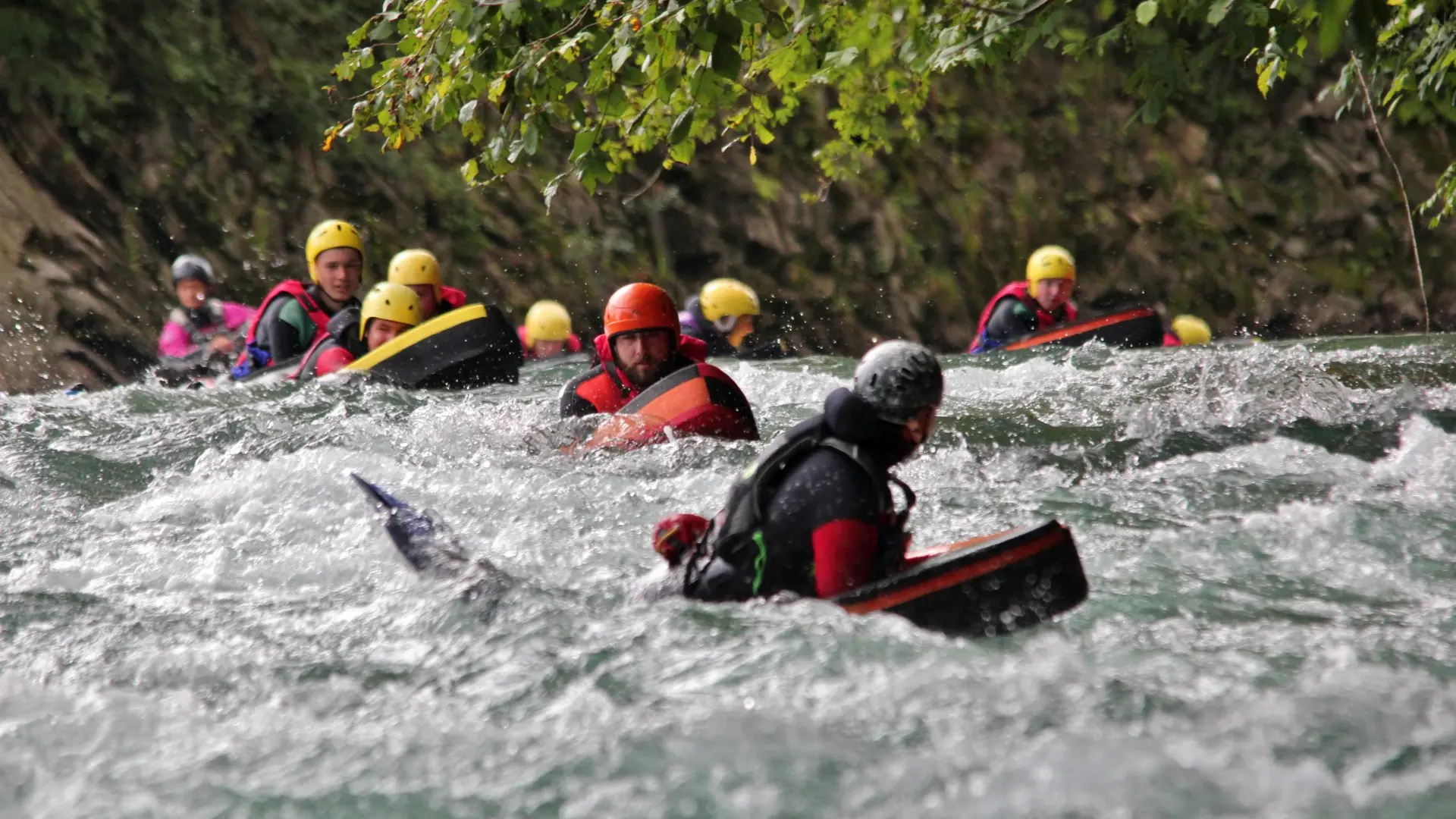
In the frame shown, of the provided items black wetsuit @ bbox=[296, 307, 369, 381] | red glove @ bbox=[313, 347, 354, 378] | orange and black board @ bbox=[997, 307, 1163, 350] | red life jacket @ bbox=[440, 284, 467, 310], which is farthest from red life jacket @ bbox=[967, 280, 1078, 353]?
red glove @ bbox=[313, 347, 354, 378]

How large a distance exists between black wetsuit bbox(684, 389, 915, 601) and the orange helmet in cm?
284

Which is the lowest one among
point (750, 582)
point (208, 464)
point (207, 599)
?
point (750, 582)

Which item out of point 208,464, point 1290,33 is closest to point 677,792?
point 208,464

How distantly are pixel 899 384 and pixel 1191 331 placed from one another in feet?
37.1

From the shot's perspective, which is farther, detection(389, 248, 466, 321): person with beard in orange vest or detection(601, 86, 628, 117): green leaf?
detection(389, 248, 466, 321): person with beard in orange vest

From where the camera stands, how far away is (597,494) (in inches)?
260

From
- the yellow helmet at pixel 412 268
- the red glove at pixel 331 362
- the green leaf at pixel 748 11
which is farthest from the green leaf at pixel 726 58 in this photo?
the yellow helmet at pixel 412 268

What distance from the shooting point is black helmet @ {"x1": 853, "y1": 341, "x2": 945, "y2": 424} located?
163 inches

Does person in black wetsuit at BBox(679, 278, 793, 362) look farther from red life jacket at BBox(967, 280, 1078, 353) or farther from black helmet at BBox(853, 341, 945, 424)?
black helmet at BBox(853, 341, 945, 424)

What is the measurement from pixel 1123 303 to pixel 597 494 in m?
10.9

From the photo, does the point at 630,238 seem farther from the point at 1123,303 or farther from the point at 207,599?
the point at 207,599

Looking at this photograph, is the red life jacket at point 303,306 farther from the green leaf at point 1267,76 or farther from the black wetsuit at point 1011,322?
the green leaf at point 1267,76

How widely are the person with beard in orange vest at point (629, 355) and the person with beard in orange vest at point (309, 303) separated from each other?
364cm

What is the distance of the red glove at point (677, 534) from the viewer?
14.6 ft
